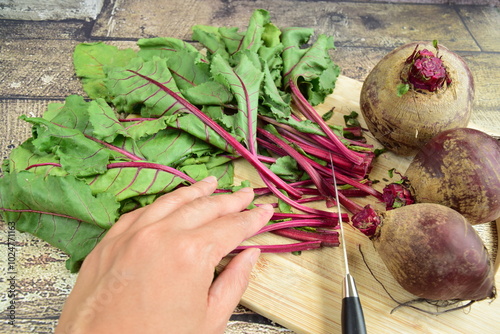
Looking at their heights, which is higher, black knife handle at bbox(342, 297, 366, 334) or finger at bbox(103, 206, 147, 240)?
finger at bbox(103, 206, 147, 240)

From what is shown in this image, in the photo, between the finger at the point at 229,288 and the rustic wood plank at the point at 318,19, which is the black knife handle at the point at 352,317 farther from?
the rustic wood plank at the point at 318,19

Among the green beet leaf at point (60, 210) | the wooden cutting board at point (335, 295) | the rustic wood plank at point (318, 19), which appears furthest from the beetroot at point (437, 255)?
the rustic wood plank at point (318, 19)

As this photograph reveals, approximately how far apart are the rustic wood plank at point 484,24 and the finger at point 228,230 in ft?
5.96

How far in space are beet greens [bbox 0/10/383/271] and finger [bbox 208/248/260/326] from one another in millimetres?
276

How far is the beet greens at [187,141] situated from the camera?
1297 mm

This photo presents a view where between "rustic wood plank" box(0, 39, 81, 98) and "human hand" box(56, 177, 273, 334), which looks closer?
"human hand" box(56, 177, 273, 334)

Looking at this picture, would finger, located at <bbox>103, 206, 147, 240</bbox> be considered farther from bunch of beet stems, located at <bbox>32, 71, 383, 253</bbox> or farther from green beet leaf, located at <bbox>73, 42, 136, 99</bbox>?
green beet leaf, located at <bbox>73, 42, 136, 99</bbox>

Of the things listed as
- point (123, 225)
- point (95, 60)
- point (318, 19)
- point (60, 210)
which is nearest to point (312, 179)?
point (123, 225)

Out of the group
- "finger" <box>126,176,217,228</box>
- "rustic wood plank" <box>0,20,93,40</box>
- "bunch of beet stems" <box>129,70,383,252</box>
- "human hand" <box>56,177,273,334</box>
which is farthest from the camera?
"rustic wood plank" <box>0,20,93,40</box>

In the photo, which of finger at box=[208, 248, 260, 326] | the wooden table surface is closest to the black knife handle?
finger at box=[208, 248, 260, 326]

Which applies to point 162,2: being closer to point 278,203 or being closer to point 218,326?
point 278,203

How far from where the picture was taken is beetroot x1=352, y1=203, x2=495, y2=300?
1.12 meters

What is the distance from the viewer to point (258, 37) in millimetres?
1675

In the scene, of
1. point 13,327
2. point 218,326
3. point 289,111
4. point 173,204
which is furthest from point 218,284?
point 289,111
